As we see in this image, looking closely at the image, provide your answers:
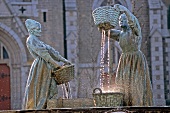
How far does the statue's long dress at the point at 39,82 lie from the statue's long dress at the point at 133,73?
1.35 metres

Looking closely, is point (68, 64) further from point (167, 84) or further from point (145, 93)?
point (167, 84)

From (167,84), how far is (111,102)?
20.5 metres

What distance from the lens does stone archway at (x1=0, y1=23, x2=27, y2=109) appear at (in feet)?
96.6

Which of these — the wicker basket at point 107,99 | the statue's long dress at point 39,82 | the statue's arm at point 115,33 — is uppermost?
the statue's arm at point 115,33

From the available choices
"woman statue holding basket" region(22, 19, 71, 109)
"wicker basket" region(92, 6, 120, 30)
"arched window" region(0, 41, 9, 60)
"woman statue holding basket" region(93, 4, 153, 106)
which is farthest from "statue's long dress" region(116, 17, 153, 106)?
"arched window" region(0, 41, 9, 60)

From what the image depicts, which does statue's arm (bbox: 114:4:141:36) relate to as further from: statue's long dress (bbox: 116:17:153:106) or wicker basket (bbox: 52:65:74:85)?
wicker basket (bbox: 52:65:74:85)

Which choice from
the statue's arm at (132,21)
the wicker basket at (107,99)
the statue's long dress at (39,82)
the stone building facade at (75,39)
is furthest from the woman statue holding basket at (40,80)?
the stone building facade at (75,39)

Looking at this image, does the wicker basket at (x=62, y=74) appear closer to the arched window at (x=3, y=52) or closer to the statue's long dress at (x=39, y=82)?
the statue's long dress at (x=39, y=82)

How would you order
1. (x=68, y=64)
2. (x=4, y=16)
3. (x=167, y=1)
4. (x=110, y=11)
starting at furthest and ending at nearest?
(x=167, y=1) → (x=4, y=16) → (x=68, y=64) → (x=110, y=11)

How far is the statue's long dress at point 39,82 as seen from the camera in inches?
492

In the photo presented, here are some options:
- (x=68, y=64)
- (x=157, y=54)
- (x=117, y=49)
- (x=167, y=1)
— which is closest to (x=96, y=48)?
(x=117, y=49)

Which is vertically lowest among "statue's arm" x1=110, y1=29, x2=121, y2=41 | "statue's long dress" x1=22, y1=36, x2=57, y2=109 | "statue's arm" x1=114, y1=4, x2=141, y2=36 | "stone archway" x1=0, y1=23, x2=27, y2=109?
"statue's long dress" x1=22, y1=36, x2=57, y2=109

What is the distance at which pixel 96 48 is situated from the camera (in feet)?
103

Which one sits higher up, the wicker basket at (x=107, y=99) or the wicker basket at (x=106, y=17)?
the wicker basket at (x=106, y=17)
